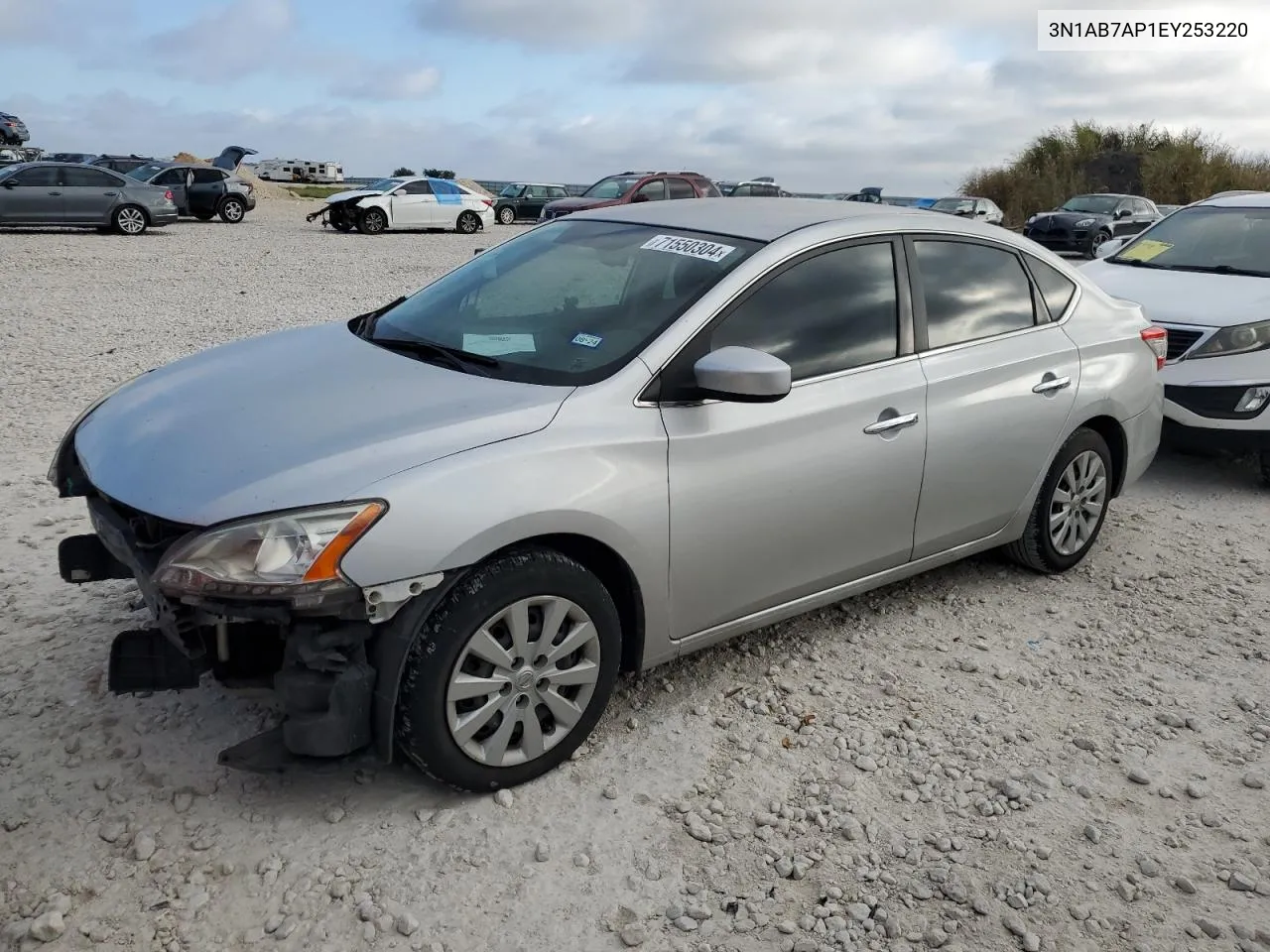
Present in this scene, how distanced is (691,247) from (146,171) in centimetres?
2574

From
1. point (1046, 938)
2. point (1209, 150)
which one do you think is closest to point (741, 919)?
point (1046, 938)

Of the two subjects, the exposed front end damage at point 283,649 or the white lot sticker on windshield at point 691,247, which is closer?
the exposed front end damage at point 283,649

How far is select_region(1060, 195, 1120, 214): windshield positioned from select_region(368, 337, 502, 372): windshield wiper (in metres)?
26.8

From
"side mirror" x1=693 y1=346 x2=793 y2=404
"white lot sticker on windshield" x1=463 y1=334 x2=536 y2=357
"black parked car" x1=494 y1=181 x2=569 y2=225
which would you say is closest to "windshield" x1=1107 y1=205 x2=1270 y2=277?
"side mirror" x1=693 y1=346 x2=793 y2=404

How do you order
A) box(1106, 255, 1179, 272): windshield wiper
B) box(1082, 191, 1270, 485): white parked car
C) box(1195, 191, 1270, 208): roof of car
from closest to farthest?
box(1082, 191, 1270, 485): white parked car → box(1106, 255, 1179, 272): windshield wiper → box(1195, 191, 1270, 208): roof of car

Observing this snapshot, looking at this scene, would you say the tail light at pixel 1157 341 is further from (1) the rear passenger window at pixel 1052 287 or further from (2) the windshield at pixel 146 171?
(2) the windshield at pixel 146 171

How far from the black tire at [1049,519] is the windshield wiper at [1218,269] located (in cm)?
303

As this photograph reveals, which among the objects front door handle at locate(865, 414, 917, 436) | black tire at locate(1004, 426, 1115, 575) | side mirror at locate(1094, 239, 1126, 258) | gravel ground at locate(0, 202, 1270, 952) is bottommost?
gravel ground at locate(0, 202, 1270, 952)

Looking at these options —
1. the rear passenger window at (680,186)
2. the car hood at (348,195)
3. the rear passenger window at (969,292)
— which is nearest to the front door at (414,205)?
the car hood at (348,195)

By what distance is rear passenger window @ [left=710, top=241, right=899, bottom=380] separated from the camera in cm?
366

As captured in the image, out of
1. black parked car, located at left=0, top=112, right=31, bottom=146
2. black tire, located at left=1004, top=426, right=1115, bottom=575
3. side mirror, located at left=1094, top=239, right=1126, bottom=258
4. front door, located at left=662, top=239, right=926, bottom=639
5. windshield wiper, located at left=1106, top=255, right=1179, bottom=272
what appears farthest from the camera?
black parked car, located at left=0, top=112, right=31, bottom=146

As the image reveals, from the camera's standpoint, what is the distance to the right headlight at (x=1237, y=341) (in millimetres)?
6418

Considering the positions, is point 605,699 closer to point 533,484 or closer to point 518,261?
point 533,484

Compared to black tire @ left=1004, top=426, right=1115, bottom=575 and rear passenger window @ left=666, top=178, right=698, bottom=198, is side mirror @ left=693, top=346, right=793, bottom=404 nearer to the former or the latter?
black tire @ left=1004, top=426, right=1115, bottom=575
